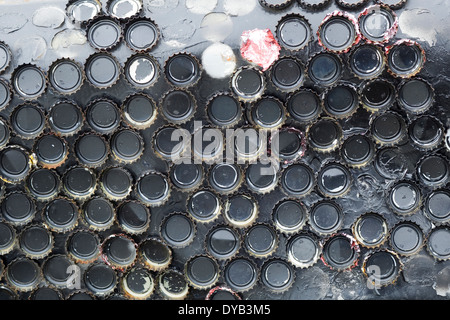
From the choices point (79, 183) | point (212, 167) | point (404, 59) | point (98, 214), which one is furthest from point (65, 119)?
point (404, 59)

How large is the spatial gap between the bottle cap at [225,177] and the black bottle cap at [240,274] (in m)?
0.70

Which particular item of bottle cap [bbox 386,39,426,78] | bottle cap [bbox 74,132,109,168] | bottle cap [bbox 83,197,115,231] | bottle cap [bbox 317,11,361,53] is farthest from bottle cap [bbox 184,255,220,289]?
bottle cap [bbox 386,39,426,78]

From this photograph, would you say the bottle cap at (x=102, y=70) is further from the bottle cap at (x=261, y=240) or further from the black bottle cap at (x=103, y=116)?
the bottle cap at (x=261, y=240)

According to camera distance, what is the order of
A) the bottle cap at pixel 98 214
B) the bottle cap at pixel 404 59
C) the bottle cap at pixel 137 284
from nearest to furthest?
the bottle cap at pixel 404 59, the bottle cap at pixel 98 214, the bottle cap at pixel 137 284

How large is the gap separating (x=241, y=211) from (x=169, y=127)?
104cm

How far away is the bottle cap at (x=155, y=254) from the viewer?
5.55 metres

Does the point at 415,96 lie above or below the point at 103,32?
below

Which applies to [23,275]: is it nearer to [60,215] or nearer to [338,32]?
[60,215]

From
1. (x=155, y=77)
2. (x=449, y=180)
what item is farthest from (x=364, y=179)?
(x=155, y=77)

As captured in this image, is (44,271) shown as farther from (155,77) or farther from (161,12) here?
(161,12)

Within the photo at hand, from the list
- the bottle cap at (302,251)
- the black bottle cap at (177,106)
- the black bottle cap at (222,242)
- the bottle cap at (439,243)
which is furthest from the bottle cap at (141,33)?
the bottle cap at (439,243)

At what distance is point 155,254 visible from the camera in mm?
5582

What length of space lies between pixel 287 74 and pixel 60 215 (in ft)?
8.34

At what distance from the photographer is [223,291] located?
5.59 meters
